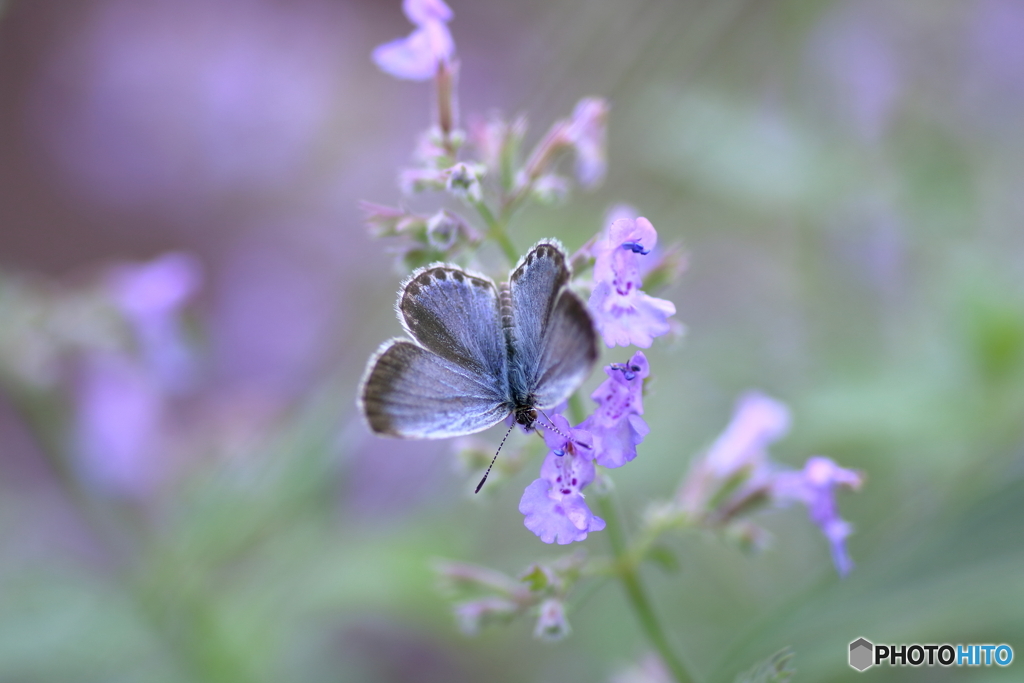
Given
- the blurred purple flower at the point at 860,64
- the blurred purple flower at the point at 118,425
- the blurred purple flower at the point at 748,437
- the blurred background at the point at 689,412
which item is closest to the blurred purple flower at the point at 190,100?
the blurred background at the point at 689,412

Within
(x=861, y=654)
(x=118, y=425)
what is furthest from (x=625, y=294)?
(x=118, y=425)

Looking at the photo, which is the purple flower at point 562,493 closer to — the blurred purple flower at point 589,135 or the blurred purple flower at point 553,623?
the blurred purple flower at point 553,623

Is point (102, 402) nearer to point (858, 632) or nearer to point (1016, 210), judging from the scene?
point (858, 632)

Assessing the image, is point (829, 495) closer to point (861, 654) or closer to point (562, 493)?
point (861, 654)

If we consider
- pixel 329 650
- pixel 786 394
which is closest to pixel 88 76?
pixel 329 650

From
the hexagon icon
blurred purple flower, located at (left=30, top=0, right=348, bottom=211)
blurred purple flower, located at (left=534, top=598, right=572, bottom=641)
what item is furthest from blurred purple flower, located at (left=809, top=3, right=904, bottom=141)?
blurred purple flower, located at (left=30, top=0, right=348, bottom=211)
